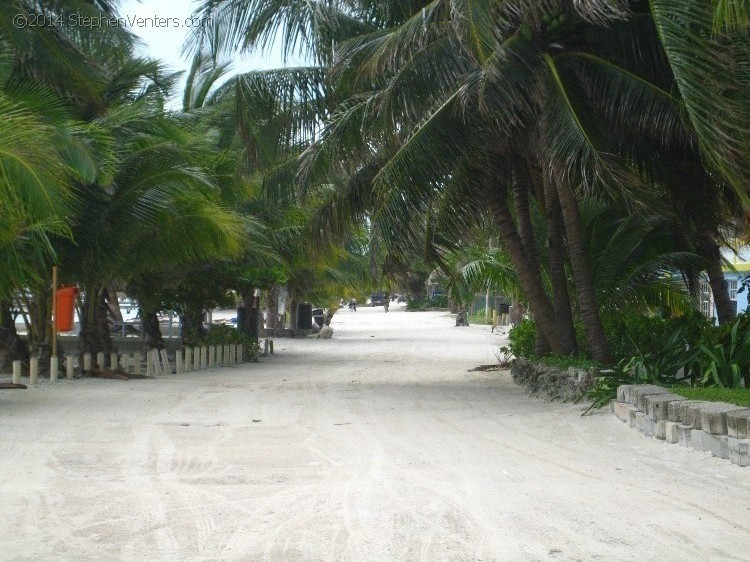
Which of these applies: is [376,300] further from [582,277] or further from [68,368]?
[582,277]

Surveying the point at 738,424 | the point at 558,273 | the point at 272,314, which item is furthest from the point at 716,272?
the point at 272,314

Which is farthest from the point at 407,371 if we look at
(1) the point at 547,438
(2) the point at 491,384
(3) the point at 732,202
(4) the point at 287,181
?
(1) the point at 547,438

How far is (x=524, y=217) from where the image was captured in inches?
603

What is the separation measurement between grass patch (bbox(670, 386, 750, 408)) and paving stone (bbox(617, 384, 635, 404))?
0.46 metres

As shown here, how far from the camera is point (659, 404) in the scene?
8.77m

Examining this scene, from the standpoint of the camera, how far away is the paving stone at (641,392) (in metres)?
9.35

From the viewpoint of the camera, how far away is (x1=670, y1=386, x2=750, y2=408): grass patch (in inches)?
343

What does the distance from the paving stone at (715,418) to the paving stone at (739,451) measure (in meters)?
0.14

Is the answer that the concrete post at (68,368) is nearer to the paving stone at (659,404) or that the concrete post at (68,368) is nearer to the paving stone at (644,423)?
the paving stone at (644,423)

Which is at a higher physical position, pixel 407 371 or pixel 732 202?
pixel 732 202

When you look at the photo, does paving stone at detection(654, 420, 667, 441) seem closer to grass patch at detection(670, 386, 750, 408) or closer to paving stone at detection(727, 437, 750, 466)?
grass patch at detection(670, 386, 750, 408)

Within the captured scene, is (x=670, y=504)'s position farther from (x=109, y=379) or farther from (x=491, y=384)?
(x=109, y=379)

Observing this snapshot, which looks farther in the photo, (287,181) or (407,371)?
(407,371)

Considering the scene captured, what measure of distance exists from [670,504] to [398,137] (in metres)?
7.41
